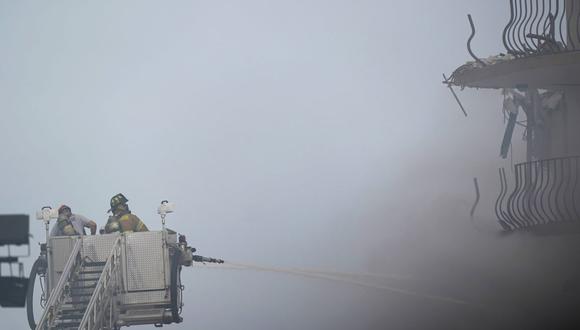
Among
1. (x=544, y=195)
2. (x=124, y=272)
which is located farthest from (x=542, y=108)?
(x=124, y=272)

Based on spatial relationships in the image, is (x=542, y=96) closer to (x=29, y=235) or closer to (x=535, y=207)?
(x=535, y=207)

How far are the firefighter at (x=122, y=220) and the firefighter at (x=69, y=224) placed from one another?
27.5 inches

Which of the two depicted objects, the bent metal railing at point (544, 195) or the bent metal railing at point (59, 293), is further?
the bent metal railing at point (544, 195)

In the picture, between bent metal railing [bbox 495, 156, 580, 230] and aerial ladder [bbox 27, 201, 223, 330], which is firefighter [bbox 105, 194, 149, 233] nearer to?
aerial ladder [bbox 27, 201, 223, 330]

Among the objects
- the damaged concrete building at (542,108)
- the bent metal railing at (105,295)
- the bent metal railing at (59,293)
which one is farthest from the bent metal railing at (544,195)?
the bent metal railing at (59,293)

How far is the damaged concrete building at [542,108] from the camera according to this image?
36.5 meters

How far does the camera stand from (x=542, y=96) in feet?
129

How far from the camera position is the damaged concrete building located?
3650 cm

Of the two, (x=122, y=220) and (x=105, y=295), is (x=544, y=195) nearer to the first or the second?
(x=122, y=220)

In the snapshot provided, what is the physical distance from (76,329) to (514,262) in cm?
1204

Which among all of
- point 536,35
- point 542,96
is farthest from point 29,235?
point 542,96

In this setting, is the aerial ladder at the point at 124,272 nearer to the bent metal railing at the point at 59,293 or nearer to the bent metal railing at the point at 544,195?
the bent metal railing at the point at 59,293

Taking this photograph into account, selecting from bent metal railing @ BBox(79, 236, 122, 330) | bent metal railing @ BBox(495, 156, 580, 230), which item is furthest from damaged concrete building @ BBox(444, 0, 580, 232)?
bent metal railing @ BBox(79, 236, 122, 330)

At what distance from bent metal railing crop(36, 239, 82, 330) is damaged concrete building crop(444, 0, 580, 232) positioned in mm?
10983
